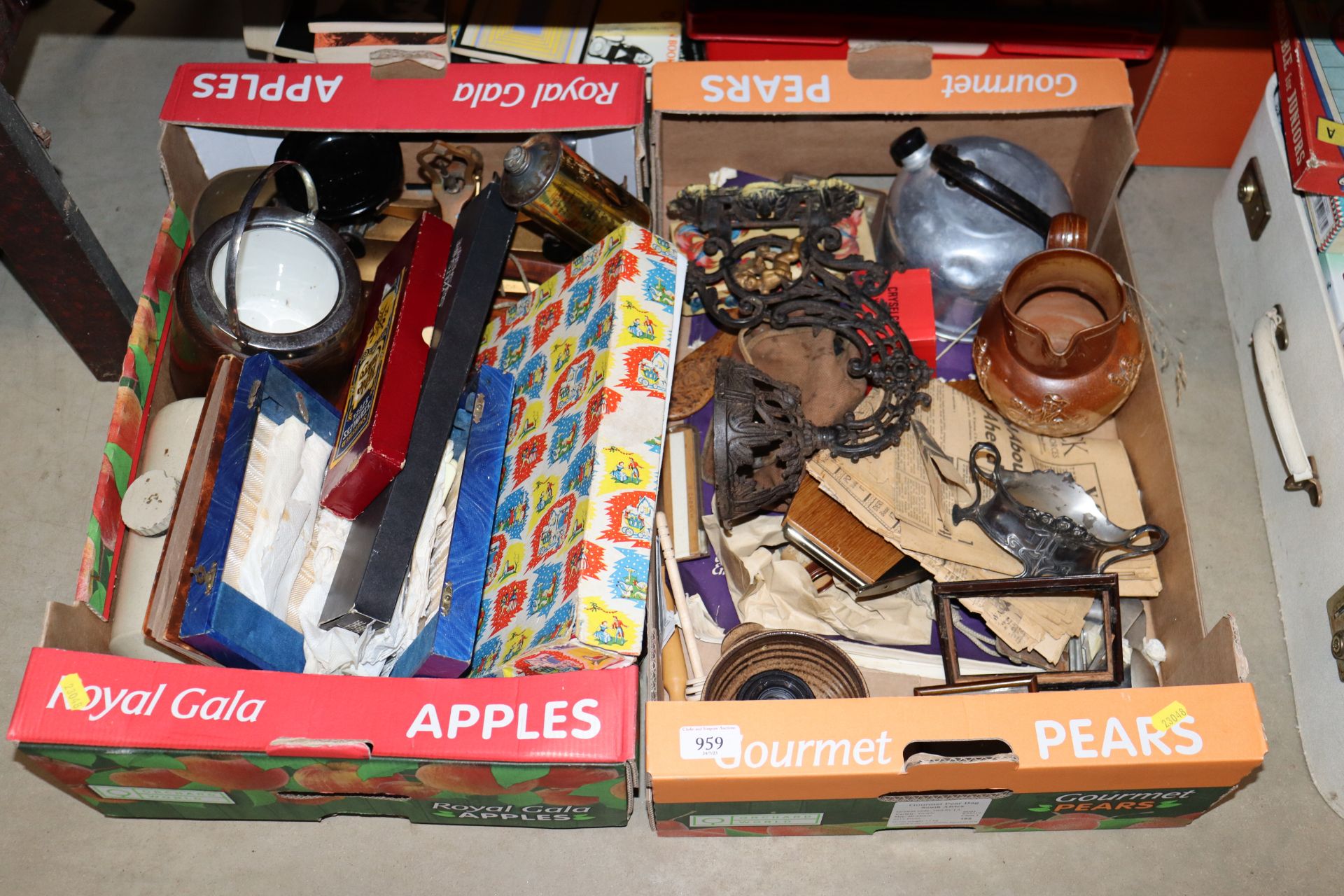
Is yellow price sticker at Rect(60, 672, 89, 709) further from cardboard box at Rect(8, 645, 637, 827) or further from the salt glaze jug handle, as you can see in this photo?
the salt glaze jug handle

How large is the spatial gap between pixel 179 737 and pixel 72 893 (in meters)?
0.48

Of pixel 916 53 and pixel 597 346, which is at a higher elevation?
pixel 916 53

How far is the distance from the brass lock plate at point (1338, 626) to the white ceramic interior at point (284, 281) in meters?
1.54

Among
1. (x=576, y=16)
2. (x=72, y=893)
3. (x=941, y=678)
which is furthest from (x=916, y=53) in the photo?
(x=72, y=893)

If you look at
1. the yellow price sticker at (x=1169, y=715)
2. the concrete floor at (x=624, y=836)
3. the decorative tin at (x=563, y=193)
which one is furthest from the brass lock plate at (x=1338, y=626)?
the decorative tin at (x=563, y=193)

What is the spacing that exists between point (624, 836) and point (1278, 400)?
1.21 meters

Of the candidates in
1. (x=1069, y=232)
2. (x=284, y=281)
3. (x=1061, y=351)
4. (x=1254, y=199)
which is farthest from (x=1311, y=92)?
(x=284, y=281)

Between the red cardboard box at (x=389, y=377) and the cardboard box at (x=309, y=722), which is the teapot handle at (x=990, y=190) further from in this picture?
the red cardboard box at (x=389, y=377)

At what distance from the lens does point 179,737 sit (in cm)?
137

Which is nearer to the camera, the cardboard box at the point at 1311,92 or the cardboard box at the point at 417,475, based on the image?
the cardboard box at the point at 417,475

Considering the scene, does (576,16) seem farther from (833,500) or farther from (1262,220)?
(1262,220)

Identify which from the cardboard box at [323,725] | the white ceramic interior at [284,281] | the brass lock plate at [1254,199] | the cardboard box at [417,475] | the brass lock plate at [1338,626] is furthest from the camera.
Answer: the brass lock plate at [1254,199]

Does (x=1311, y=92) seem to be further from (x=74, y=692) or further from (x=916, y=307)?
(x=74, y=692)

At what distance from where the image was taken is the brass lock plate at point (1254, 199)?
1.98 m
